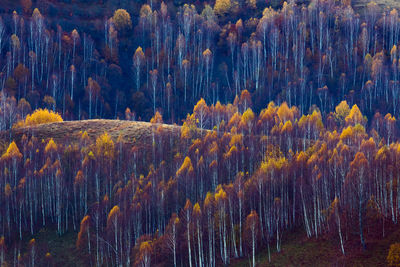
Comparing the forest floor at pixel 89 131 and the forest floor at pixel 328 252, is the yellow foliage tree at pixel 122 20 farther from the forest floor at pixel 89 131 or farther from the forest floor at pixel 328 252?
the forest floor at pixel 328 252

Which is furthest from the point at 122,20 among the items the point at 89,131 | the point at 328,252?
the point at 328,252

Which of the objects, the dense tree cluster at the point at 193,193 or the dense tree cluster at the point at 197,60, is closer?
the dense tree cluster at the point at 193,193

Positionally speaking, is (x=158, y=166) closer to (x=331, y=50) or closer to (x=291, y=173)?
(x=291, y=173)

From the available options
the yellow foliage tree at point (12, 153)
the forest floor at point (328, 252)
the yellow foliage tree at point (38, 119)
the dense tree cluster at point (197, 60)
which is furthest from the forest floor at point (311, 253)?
the dense tree cluster at point (197, 60)

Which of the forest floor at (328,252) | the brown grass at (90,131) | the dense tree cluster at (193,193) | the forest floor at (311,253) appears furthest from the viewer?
the brown grass at (90,131)

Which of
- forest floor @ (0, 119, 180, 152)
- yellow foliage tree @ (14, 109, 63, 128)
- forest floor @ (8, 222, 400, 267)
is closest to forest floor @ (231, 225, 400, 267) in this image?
forest floor @ (8, 222, 400, 267)

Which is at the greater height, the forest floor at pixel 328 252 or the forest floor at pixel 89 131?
the forest floor at pixel 89 131

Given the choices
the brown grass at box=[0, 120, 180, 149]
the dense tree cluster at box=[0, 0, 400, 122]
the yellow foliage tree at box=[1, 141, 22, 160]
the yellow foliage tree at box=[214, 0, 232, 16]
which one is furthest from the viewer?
the yellow foliage tree at box=[214, 0, 232, 16]

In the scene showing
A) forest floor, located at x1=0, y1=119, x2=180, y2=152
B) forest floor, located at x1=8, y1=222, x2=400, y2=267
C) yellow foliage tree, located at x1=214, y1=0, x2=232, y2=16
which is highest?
yellow foliage tree, located at x1=214, y1=0, x2=232, y2=16

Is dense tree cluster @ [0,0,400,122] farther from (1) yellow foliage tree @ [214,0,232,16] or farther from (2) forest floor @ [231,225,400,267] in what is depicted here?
(2) forest floor @ [231,225,400,267]
